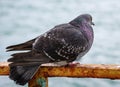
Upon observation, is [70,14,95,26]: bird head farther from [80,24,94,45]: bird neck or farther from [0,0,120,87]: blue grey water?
[0,0,120,87]: blue grey water

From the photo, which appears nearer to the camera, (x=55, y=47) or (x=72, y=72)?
(x=72, y=72)

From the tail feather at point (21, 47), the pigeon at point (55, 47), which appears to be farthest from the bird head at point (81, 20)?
the tail feather at point (21, 47)

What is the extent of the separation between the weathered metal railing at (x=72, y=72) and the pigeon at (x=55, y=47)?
7cm

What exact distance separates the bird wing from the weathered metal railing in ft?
1.17

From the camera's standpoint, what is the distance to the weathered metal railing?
4039mm

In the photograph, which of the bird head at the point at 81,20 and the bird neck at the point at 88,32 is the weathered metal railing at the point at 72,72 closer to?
the bird neck at the point at 88,32

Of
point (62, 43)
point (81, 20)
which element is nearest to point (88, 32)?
point (81, 20)

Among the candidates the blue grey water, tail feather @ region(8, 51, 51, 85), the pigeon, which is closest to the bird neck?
the pigeon

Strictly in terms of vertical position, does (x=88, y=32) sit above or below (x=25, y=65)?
above

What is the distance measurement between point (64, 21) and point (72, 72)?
11985 millimetres

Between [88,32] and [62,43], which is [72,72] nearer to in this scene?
[62,43]

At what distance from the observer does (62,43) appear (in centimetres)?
467

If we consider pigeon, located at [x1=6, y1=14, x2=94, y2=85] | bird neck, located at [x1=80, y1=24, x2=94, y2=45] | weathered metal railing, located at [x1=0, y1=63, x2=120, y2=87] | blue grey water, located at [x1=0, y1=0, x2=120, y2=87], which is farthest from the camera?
blue grey water, located at [x1=0, y1=0, x2=120, y2=87]

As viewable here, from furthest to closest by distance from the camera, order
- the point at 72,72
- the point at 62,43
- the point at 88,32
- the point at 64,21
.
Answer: the point at 64,21, the point at 88,32, the point at 62,43, the point at 72,72
